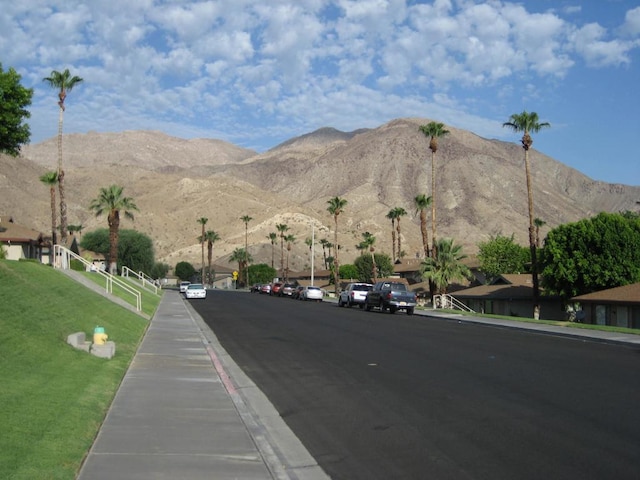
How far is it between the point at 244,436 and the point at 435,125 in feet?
192

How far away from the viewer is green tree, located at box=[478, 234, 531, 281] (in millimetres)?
90750

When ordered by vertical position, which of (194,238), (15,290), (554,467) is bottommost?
(554,467)

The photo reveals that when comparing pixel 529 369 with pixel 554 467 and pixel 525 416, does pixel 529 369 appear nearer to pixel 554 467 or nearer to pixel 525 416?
pixel 525 416

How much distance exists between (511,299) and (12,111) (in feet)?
154

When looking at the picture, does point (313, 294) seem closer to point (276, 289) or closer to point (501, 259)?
point (276, 289)

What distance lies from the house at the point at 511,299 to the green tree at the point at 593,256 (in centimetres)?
433

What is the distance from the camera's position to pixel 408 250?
190000mm

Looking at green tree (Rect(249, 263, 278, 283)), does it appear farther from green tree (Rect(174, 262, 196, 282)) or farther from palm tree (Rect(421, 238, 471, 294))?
palm tree (Rect(421, 238, 471, 294))

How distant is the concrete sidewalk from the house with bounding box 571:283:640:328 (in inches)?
1490

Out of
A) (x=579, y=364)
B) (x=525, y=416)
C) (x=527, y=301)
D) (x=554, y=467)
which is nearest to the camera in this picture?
(x=554, y=467)

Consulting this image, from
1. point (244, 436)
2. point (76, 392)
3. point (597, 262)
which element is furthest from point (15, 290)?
point (597, 262)

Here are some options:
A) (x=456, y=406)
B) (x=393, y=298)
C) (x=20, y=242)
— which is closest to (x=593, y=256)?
(x=393, y=298)

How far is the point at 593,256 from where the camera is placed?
5691cm

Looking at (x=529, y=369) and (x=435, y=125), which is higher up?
(x=435, y=125)
